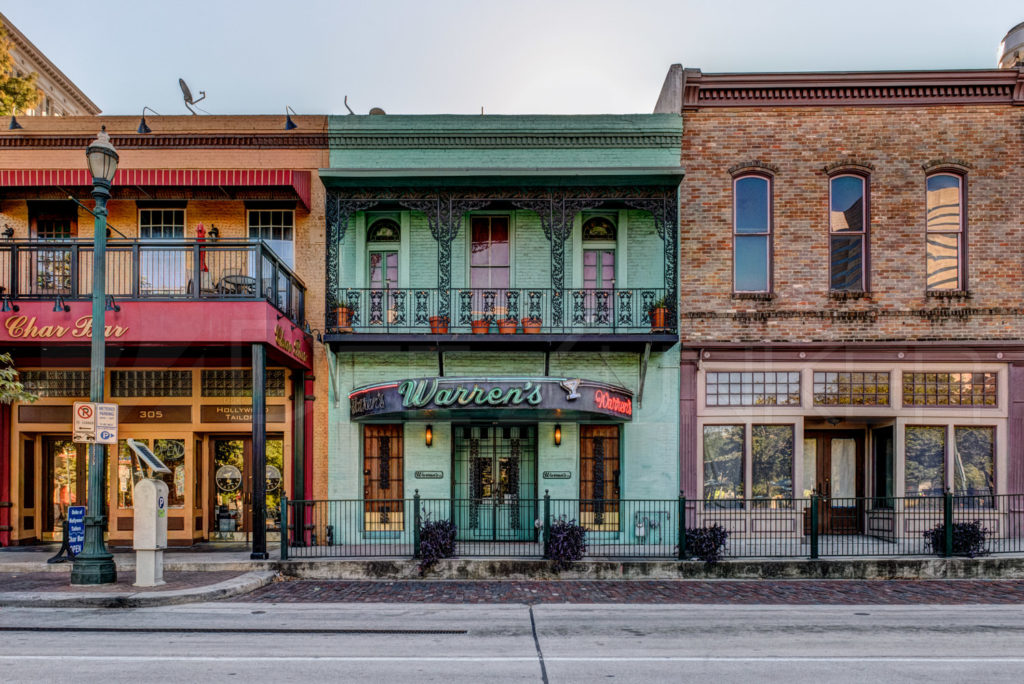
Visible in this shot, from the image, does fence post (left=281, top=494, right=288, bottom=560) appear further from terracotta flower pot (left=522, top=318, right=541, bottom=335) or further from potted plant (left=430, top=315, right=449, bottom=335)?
terracotta flower pot (left=522, top=318, right=541, bottom=335)

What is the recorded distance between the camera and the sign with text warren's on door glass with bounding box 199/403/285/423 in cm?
1559

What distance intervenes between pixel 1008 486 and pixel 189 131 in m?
18.5

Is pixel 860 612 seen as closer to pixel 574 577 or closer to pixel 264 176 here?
pixel 574 577

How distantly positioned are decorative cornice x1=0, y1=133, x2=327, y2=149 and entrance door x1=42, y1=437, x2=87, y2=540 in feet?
20.8

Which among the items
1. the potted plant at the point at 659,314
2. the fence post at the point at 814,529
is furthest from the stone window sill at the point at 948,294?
the fence post at the point at 814,529

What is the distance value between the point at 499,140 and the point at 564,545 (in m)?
8.43

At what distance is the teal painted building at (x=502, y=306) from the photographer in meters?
15.2

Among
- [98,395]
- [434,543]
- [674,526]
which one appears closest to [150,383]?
[98,395]

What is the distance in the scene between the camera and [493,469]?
1581 centimetres

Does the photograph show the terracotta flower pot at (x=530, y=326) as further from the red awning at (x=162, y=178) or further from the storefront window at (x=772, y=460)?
the red awning at (x=162, y=178)

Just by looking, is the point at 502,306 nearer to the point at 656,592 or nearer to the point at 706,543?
the point at 706,543

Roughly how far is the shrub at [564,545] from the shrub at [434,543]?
1.75 m

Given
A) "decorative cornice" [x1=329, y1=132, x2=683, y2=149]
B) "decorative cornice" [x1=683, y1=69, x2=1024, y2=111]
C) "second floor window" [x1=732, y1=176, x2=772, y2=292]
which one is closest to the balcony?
"second floor window" [x1=732, y1=176, x2=772, y2=292]

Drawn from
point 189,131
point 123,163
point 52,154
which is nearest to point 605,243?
point 189,131
